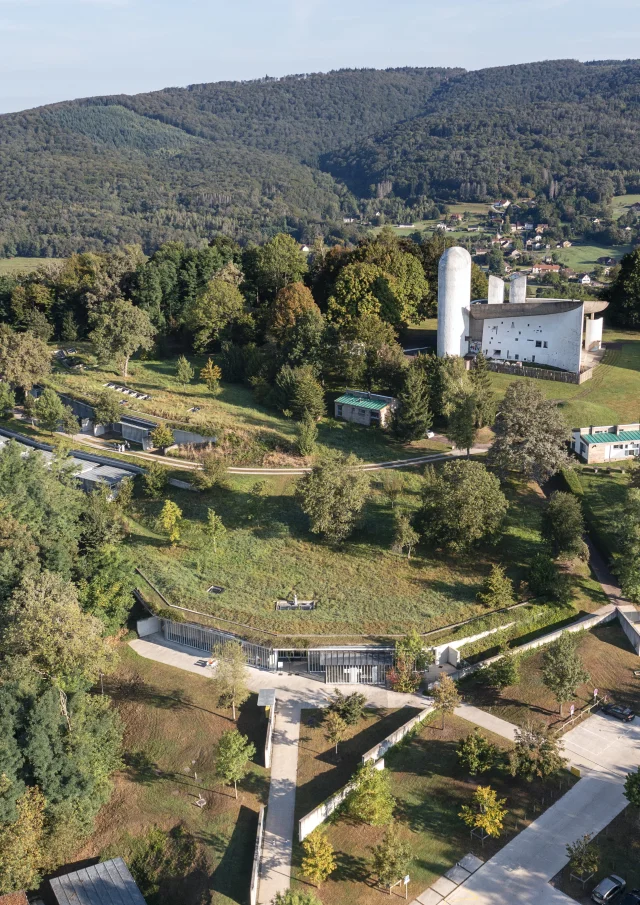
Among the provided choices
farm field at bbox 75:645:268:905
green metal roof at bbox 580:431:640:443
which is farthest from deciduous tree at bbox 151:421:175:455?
green metal roof at bbox 580:431:640:443

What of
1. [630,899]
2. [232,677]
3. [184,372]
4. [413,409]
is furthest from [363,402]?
[630,899]

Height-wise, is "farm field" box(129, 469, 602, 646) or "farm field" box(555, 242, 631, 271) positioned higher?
"farm field" box(555, 242, 631, 271)

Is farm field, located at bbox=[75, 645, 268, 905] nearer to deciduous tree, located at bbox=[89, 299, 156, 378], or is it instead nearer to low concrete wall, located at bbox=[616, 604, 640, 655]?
low concrete wall, located at bbox=[616, 604, 640, 655]

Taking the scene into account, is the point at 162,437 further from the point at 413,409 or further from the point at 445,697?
the point at 445,697

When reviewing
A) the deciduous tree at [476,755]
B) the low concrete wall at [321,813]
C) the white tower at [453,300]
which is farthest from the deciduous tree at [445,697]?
the white tower at [453,300]

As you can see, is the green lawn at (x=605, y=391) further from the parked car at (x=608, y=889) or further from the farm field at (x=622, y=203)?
the farm field at (x=622, y=203)

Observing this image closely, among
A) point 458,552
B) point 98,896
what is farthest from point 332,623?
point 98,896
